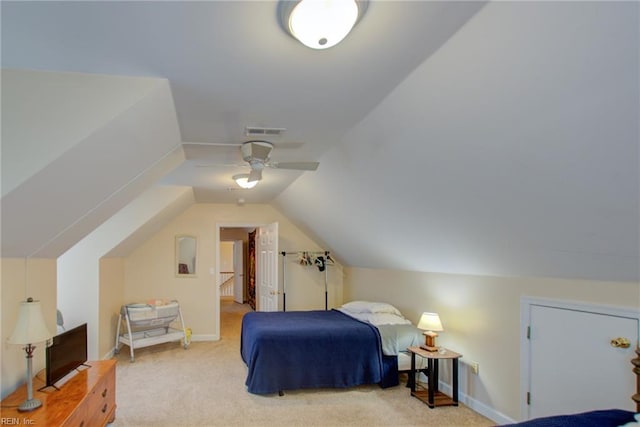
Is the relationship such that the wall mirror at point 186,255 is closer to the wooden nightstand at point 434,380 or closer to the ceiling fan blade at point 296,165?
the ceiling fan blade at point 296,165

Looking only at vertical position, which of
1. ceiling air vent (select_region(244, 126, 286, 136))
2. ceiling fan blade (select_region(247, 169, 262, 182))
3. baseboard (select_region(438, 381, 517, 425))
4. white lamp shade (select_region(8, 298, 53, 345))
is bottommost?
baseboard (select_region(438, 381, 517, 425))

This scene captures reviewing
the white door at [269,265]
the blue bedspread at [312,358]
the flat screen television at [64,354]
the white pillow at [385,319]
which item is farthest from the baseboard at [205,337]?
the flat screen television at [64,354]

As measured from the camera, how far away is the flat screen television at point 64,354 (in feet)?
9.35

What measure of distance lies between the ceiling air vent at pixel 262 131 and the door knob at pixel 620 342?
8.88ft

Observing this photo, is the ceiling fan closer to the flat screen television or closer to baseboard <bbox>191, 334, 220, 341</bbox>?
the flat screen television

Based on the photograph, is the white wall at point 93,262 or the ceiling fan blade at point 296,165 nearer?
the ceiling fan blade at point 296,165

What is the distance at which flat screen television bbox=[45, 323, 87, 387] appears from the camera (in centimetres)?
285

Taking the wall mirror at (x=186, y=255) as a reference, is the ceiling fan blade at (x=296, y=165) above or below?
above

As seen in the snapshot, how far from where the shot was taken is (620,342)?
2.69m

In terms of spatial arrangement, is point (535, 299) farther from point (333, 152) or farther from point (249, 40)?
point (249, 40)

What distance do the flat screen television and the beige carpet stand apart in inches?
30.8

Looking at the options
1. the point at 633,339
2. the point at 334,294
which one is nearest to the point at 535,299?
the point at 633,339

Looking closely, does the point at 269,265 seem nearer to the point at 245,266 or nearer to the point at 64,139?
the point at 64,139

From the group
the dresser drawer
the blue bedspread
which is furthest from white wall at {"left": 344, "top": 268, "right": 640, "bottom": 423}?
the dresser drawer
